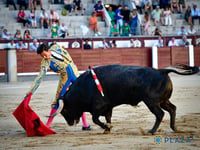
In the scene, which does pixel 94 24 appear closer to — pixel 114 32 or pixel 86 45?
pixel 114 32

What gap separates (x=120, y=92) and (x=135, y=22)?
1193cm

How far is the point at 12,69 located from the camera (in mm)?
14938

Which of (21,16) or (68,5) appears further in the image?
(68,5)

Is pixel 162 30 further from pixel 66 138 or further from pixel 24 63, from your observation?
pixel 66 138

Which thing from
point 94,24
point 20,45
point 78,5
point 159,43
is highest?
point 78,5

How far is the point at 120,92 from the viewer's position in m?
5.19

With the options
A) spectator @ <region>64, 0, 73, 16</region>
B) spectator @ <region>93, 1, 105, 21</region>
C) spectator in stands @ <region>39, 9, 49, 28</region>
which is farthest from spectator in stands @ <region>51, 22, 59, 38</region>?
spectator @ <region>93, 1, 105, 21</region>

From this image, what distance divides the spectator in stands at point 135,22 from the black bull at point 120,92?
38.1 feet

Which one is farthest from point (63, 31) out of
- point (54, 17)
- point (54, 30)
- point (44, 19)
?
point (44, 19)

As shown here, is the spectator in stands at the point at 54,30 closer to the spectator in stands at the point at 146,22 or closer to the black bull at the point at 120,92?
the spectator in stands at the point at 146,22

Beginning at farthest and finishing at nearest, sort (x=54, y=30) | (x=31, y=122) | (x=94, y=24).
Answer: (x=94, y=24), (x=54, y=30), (x=31, y=122)

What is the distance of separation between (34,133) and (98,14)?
40.0 ft

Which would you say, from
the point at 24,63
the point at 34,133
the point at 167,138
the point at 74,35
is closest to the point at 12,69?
the point at 24,63

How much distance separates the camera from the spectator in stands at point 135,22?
16875mm
